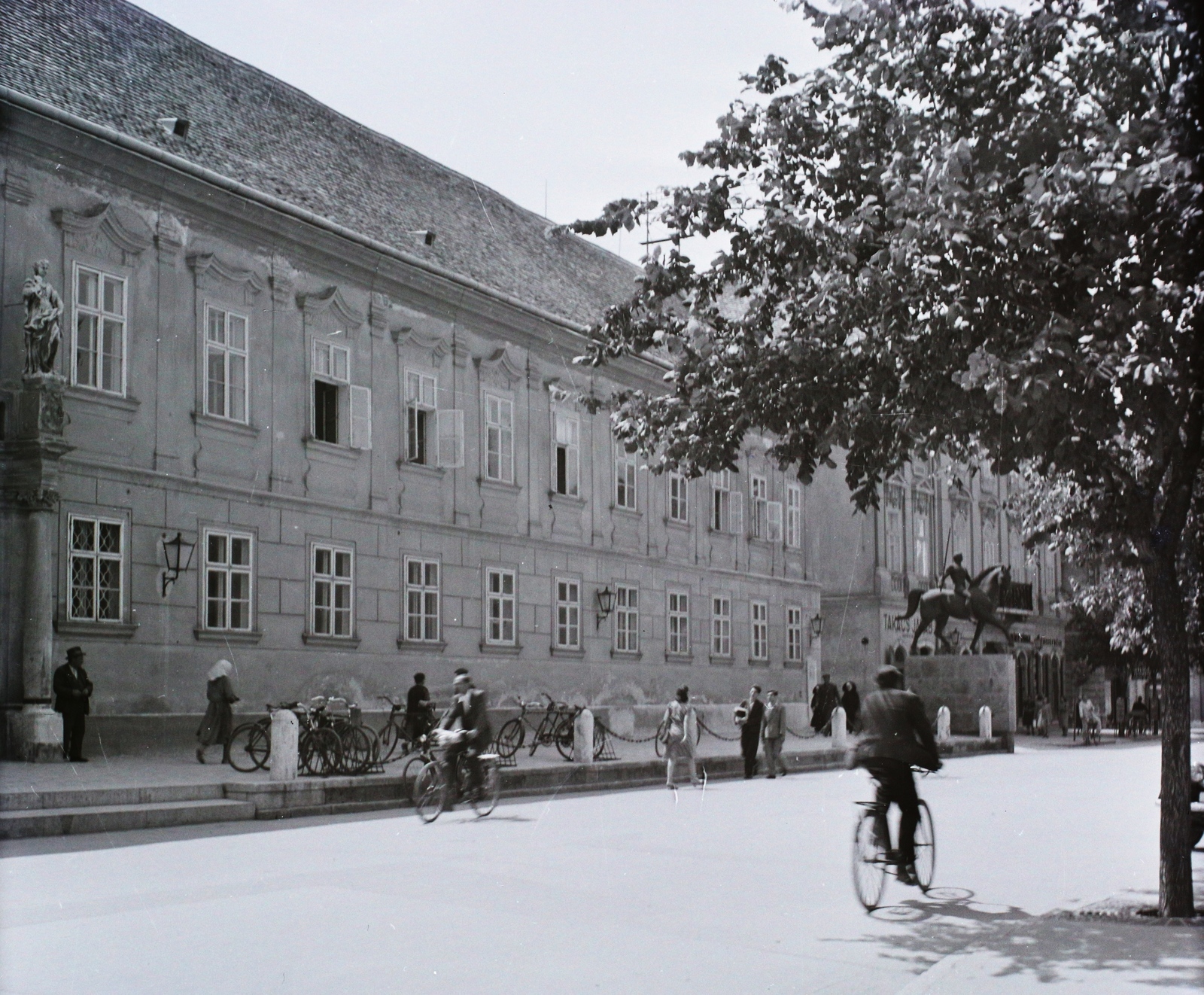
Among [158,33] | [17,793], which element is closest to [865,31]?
[17,793]

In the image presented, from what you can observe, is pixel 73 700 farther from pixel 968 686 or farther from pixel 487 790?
pixel 968 686

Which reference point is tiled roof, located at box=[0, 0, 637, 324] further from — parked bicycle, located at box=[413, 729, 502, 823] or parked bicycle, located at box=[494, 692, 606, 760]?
parked bicycle, located at box=[413, 729, 502, 823]

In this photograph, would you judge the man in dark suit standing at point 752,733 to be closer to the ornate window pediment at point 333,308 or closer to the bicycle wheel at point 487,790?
the bicycle wheel at point 487,790

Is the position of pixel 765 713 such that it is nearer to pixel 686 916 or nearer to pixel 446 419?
pixel 446 419

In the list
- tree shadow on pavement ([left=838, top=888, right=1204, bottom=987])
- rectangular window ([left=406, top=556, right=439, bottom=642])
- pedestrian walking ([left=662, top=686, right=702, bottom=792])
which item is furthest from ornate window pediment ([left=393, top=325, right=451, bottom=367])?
tree shadow on pavement ([left=838, top=888, right=1204, bottom=987])

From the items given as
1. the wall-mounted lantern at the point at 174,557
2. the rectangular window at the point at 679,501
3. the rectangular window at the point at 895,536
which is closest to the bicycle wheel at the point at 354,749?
the wall-mounted lantern at the point at 174,557

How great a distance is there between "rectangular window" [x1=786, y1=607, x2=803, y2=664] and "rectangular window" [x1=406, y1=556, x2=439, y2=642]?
1652 cm

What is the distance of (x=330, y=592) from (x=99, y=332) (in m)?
6.39

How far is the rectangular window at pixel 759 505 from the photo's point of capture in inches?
1610

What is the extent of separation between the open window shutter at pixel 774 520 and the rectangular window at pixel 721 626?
3.48m

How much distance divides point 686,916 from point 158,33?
21189 mm

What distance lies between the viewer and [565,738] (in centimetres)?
2600

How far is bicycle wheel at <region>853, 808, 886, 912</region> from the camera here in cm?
1015

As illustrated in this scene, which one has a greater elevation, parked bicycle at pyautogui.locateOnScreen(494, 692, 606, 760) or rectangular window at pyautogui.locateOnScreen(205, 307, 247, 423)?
rectangular window at pyautogui.locateOnScreen(205, 307, 247, 423)
